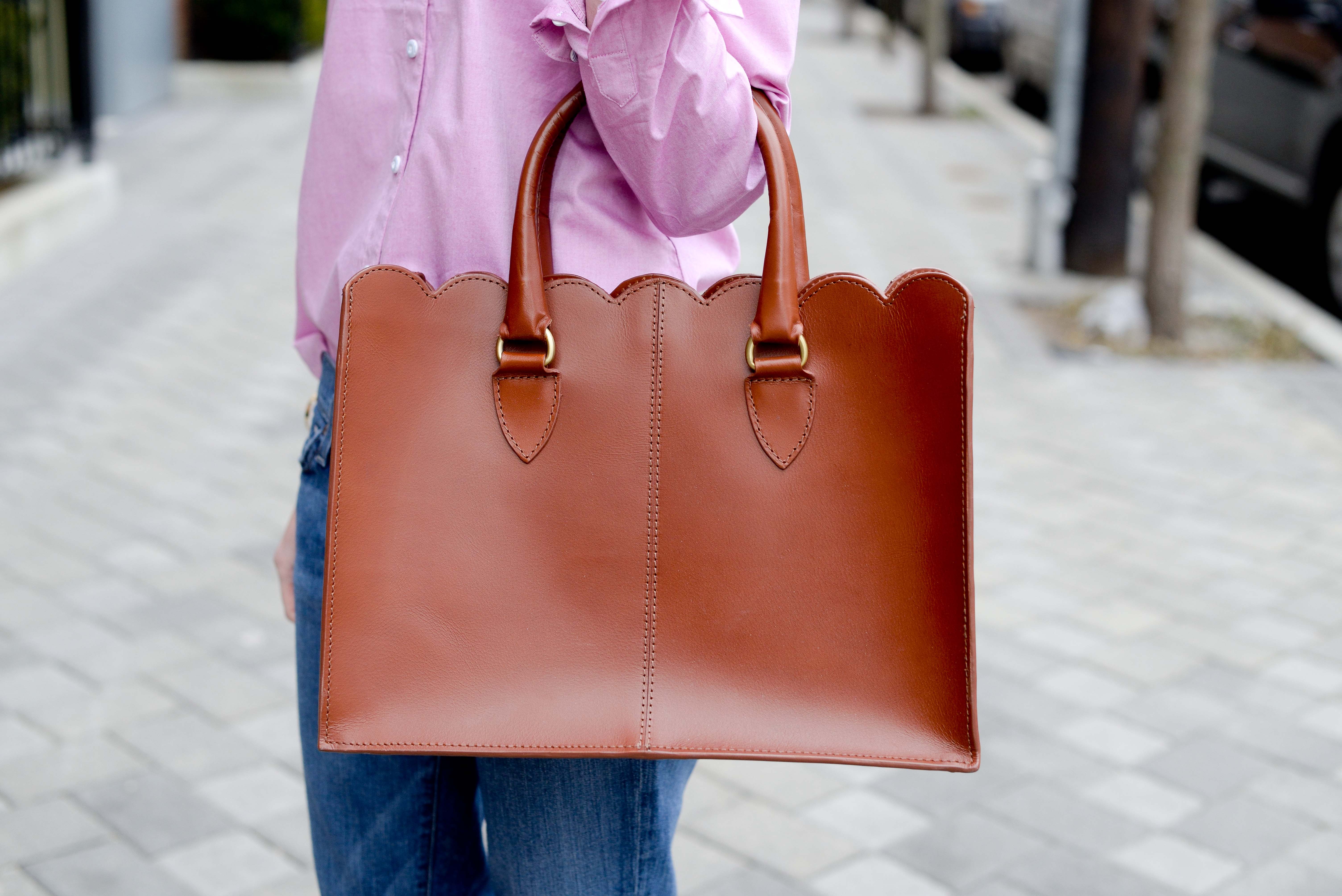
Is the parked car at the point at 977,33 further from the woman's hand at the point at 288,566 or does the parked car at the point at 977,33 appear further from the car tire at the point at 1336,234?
the woman's hand at the point at 288,566

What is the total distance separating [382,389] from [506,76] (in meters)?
0.31

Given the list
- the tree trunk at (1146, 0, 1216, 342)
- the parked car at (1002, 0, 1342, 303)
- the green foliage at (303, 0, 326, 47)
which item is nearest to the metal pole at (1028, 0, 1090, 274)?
the parked car at (1002, 0, 1342, 303)

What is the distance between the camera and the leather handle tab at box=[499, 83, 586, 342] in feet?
3.93

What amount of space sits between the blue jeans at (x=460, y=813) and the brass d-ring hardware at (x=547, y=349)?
0.18 m

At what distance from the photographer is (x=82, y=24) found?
8445mm

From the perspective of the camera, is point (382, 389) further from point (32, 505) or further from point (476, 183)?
point (32, 505)

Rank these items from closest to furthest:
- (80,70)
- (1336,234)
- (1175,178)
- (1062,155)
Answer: (1175,178)
(1336,234)
(1062,155)
(80,70)

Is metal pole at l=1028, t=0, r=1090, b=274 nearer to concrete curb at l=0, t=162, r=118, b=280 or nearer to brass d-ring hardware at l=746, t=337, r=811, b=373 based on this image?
concrete curb at l=0, t=162, r=118, b=280

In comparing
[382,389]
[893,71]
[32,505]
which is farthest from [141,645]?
[893,71]

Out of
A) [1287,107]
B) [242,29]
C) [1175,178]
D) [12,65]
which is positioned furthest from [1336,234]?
[242,29]

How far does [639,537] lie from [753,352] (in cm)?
19

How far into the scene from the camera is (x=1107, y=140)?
7.58 metres

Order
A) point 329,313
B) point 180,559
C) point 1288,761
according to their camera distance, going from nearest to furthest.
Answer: point 329,313 < point 1288,761 < point 180,559

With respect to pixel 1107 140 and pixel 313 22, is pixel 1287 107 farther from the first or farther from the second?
pixel 313 22
